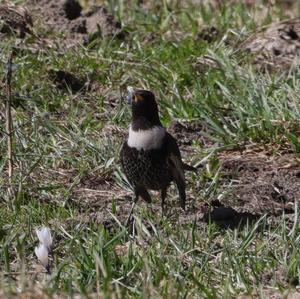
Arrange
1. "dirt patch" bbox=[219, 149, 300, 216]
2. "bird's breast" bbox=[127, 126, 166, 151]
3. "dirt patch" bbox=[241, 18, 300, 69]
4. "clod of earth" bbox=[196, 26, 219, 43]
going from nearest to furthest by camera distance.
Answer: "bird's breast" bbox=[127, 126, 166, 151] < "dirt patch" bbox=[219, 149, 300, 216] < "dirt patch" bbox=[241, 18, 300, 69] < "clod of earth" bbox=[196, 26, 219, 43]

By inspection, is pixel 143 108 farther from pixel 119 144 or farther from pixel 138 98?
pixel 119 144

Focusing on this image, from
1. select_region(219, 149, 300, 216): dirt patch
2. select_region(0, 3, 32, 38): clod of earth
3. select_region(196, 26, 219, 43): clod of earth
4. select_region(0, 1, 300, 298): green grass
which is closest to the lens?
select_region(0, 1, 300, 298): green grass

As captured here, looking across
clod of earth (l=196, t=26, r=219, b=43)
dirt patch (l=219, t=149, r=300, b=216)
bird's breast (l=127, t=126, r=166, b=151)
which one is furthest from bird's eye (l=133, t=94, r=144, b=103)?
clod of earth (l=196, t=26, r=219, b=43)

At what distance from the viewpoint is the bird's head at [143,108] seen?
668 cm

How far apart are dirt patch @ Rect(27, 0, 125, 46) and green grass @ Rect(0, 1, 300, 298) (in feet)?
0.47

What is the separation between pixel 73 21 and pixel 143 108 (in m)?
2.55

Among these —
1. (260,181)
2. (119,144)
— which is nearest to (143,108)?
(119,144)

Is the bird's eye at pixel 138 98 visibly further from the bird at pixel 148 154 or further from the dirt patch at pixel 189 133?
the dirt patch at pixel 189 133

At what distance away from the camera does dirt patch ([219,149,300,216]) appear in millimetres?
6965

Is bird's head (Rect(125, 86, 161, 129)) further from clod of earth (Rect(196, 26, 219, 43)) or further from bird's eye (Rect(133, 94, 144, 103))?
clod of earth (Rect(196, 26, 219, 43))

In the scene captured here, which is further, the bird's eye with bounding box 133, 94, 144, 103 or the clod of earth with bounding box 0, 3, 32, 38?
the clod of earth with bounding box 0, 3, 32, 38

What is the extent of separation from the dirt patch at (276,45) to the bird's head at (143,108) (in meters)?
2.08

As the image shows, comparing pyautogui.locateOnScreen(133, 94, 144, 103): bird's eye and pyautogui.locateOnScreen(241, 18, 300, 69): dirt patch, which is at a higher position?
pyautogui.locateOnScreen(133, 94, 144, 103): bird's eye

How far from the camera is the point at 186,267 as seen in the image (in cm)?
584
